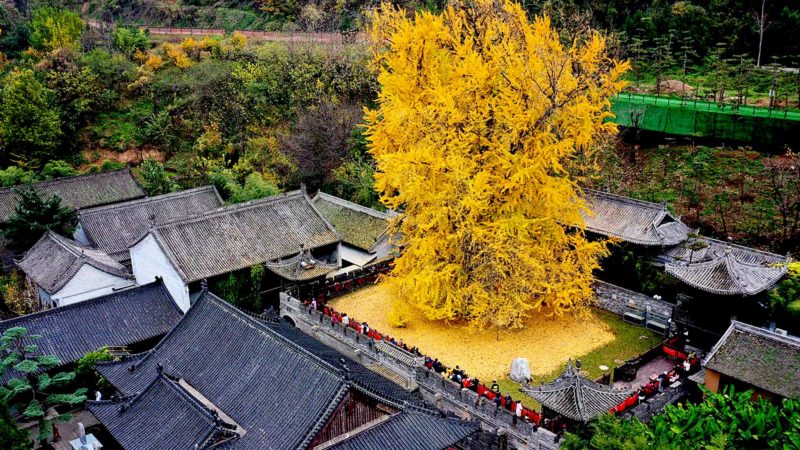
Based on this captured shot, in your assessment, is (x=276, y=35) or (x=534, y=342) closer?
(x=534, y=342)

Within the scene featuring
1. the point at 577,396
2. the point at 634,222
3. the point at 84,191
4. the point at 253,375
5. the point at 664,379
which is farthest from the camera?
the point at 84,191

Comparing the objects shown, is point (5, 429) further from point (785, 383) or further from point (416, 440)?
point (785, 383)

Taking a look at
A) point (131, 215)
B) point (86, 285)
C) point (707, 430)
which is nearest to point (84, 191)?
point (131, 215)

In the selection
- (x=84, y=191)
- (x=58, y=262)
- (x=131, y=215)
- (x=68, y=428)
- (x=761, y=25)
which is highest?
(x=761, y=25)

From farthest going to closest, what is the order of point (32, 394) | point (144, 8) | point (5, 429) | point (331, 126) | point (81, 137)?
1. point (144, 8)
2. point (81, 137)
3. point (331, 126)
4. point (32, 394)
5. point (5, 429)

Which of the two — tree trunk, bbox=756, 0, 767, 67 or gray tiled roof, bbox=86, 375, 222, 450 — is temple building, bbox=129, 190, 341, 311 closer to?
gray tiled roof, bbox=86, 375, 222, 450

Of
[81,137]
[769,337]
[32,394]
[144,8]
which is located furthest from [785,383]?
[144,8]

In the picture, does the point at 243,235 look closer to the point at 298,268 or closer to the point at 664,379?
the point at 298,268
